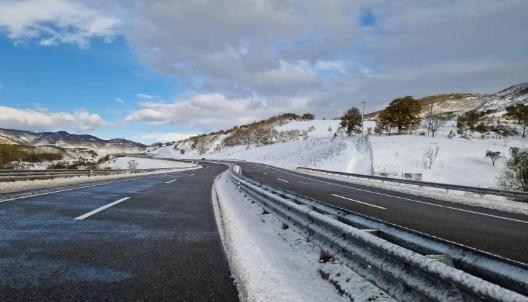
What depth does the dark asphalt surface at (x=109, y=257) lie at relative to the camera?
4095 mm

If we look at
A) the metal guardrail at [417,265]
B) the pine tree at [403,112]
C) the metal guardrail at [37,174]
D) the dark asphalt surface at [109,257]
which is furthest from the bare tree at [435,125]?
the metal guardrail at [417,265]

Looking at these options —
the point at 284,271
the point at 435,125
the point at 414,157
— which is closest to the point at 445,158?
the point at 414,157

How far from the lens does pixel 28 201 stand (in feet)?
36.8

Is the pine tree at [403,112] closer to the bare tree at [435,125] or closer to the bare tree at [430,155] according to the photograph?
the bare tree at [435,125]

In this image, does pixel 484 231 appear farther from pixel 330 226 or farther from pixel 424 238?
pixel 424 238

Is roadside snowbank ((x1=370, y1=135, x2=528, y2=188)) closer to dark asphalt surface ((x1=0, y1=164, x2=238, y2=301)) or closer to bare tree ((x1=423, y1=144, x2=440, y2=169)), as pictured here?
bare tree ((x1=423, y1=144, x2=440, y2=169))

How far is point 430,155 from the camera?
55.9 meters

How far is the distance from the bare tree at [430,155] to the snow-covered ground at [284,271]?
1947 inches

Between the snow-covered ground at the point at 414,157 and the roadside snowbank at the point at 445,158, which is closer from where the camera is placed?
the roadside snowbank at the point at 445,158

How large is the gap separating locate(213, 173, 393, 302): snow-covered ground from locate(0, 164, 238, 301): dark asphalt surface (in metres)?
0.25

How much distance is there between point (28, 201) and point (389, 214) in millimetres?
10396

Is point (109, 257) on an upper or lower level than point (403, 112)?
lower

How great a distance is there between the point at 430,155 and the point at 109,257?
185 ft

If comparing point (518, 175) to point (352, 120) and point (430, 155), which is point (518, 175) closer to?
point (430, 155)
